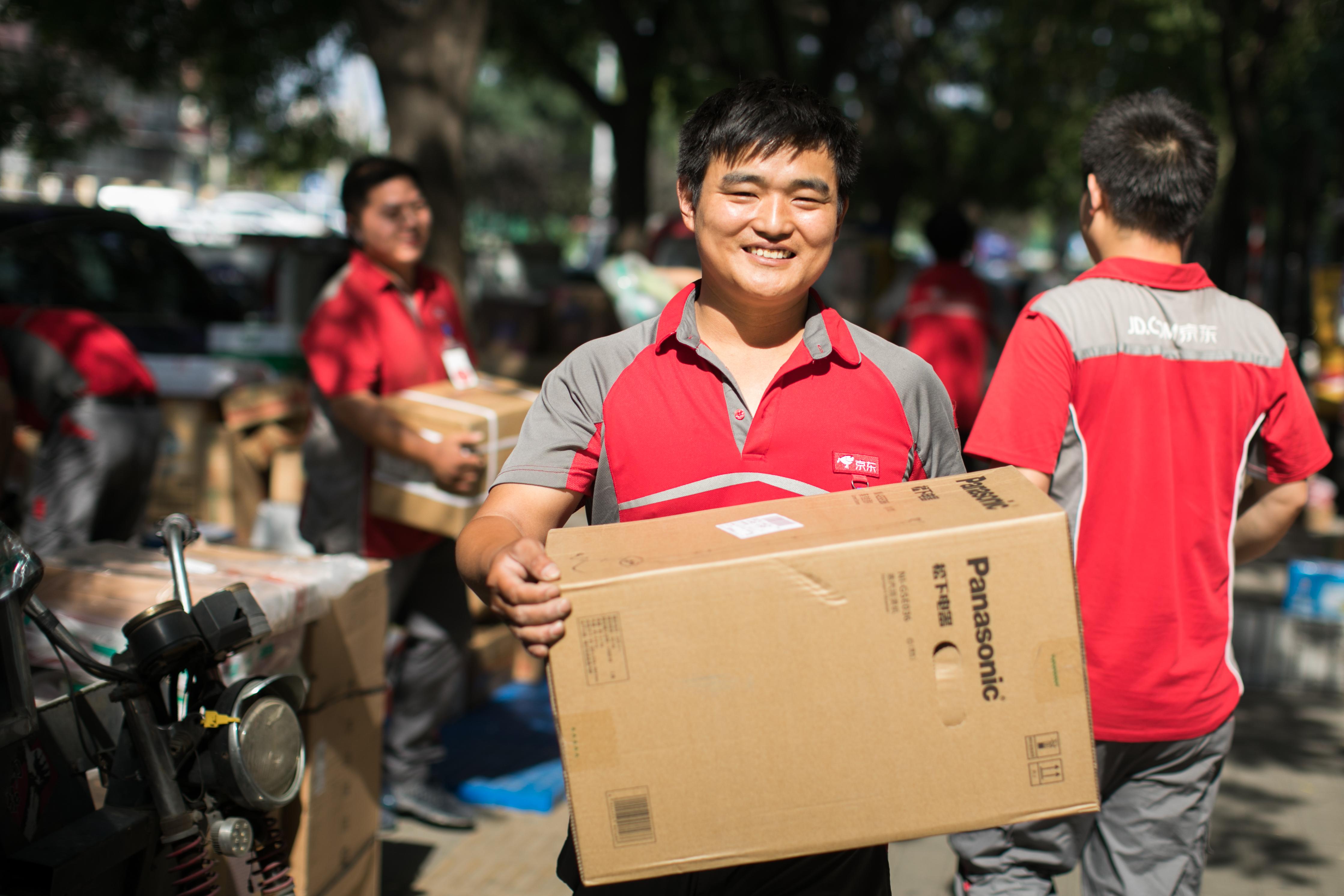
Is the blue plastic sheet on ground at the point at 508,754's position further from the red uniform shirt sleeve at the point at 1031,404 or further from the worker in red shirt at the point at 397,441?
the red uniform shirt sleeve at the point at 1031,404

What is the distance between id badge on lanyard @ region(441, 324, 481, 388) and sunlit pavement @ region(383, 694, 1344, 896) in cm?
150

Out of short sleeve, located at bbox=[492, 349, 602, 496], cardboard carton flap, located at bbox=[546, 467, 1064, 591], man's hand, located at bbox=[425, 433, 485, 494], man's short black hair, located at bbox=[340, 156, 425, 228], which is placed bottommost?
man's hand, located at bbox=[425, 433, 485, 494]

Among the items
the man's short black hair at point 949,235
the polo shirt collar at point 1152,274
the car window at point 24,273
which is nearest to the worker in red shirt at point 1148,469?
the polo shirt collar at point 1152,274

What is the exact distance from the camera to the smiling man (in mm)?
1928

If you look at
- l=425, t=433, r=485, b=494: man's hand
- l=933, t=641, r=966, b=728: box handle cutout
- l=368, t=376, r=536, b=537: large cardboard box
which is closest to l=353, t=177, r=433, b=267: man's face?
l=368, t=376, r=536, b=537: large cardboard box

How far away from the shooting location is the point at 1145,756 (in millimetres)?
2457

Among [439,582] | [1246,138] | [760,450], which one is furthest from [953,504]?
[1246,138]

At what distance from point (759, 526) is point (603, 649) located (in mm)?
288

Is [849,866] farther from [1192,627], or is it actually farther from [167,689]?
[167,689]

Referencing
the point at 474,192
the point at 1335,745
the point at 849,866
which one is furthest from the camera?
the point at 474,192

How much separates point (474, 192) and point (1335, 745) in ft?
146

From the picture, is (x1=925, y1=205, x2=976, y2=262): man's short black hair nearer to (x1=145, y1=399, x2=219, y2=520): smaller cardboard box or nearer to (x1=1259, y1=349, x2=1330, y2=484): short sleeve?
(x1=1259, y1=349, x2=1330, y2=484): short sleeve

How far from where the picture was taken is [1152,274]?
2494 millimetres

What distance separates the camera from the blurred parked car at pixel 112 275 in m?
6.64
